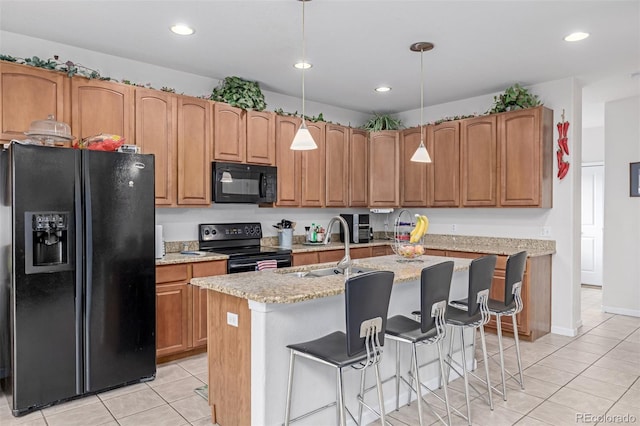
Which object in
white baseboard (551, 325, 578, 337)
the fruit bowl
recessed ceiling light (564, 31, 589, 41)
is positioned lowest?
white baseboard (551, 325, 578, 337)

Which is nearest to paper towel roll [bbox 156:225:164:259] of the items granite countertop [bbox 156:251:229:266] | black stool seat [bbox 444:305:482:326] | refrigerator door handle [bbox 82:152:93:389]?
granite countertop [bbox 156:251:229:266]

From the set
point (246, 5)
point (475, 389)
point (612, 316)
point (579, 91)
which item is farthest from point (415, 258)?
point (612, 316)

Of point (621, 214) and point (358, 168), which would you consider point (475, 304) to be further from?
point (621, 214)

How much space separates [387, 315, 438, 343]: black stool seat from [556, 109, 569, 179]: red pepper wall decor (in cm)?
295

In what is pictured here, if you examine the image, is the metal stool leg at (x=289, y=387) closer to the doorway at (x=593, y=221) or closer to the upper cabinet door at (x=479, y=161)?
the upper cabinet door at (x=479, y=161)

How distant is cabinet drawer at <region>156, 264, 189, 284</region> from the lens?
3.52m

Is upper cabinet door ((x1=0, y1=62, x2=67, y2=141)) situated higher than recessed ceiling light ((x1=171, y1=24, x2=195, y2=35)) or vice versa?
recessed ceiling light ((x1=171, y1=24, x2=195, y2=35))

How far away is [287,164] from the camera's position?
4.81 m

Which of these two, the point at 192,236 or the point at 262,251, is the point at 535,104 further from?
the point at 192,236

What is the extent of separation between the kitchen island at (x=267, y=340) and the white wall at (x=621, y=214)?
4.08 m

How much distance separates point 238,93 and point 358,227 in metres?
2.25

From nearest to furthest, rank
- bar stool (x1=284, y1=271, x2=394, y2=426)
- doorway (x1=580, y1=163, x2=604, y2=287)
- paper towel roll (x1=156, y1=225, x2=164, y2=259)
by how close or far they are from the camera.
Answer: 1. bar stool (x1=284, y1=271, x2=394, y2=426)
2. paper towel roll (x1=156, y1=225, x2=164, y2=259)
3. doorway (x1=580, y1=163, x2=604, y2=287)

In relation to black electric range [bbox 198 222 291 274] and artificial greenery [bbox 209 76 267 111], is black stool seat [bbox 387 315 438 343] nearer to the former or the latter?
black electric range [bbox 198 222 291 274]

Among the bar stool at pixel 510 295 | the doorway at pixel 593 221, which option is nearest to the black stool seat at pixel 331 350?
the bar stool at pixel 510 295
